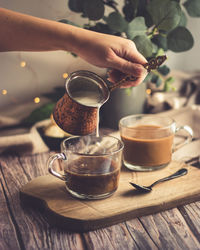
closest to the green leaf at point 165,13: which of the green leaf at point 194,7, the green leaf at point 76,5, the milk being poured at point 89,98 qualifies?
the green leaf at point 194,7

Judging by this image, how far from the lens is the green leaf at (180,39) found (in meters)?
1.49

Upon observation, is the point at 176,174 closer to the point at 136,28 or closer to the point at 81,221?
the point at 81,221


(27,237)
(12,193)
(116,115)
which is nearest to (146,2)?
(116,115)

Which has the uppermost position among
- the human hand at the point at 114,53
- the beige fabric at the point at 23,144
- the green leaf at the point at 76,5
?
the green leaf at the point at 76,5

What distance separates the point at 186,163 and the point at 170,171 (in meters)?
0.18

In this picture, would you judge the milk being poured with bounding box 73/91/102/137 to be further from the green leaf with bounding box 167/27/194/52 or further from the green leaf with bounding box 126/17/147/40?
the green leaf with bounding box 167/27/194/52

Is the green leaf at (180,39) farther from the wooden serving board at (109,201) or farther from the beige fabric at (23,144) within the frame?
the beige fabric at (23,144)

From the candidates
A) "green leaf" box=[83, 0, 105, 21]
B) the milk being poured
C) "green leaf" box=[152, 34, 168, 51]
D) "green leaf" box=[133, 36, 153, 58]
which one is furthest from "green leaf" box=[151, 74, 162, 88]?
the milk being poured

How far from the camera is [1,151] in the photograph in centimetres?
148

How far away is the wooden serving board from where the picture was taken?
0.96 m

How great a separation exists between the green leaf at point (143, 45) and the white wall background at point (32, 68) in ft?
1.76

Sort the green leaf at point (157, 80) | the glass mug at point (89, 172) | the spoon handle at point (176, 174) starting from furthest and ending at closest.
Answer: the green leaf at point (157, 80), the spoon handle at point (176, 174), the glass mug at point (89, 172)

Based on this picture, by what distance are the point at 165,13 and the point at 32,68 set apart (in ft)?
2.37

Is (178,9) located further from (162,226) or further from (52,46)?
(162,226)
